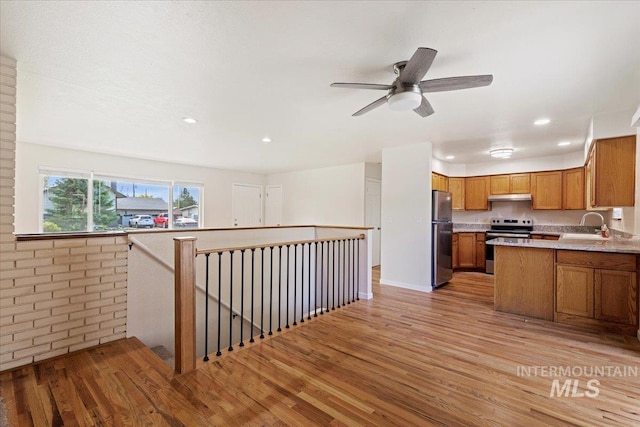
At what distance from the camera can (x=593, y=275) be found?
10.0 ft

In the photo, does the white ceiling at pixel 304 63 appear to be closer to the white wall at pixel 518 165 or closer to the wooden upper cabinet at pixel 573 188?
the wooden upper cabinet at pixel 573 188

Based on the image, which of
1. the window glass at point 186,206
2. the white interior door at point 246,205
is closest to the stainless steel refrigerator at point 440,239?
the white interior door at point 246,205

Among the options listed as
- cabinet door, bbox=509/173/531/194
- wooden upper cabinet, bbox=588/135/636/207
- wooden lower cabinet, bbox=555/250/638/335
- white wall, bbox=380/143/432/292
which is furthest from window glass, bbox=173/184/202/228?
wooden upper cabinet, bbox=588/135/636/207

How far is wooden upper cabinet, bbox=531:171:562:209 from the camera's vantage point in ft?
17.9

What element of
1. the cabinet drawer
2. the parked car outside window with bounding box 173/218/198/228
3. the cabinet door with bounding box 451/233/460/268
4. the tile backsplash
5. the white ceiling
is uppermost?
the white ceiling

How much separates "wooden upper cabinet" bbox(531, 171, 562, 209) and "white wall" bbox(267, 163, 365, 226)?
3.44m

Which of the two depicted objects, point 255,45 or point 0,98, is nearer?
point 255,45

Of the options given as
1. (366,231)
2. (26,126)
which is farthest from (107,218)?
(366,231)

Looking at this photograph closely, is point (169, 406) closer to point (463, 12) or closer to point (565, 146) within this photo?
point (463, 12)

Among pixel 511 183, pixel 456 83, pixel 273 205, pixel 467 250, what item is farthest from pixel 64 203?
pixel 511 183

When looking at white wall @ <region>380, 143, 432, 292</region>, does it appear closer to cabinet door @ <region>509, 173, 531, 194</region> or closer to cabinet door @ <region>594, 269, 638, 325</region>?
cabinet door @ <region>594, 269, 638, 325</region>

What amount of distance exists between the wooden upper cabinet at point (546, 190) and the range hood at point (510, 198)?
145 millimetres

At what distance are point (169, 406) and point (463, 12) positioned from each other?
3028 mm

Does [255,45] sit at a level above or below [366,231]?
above
